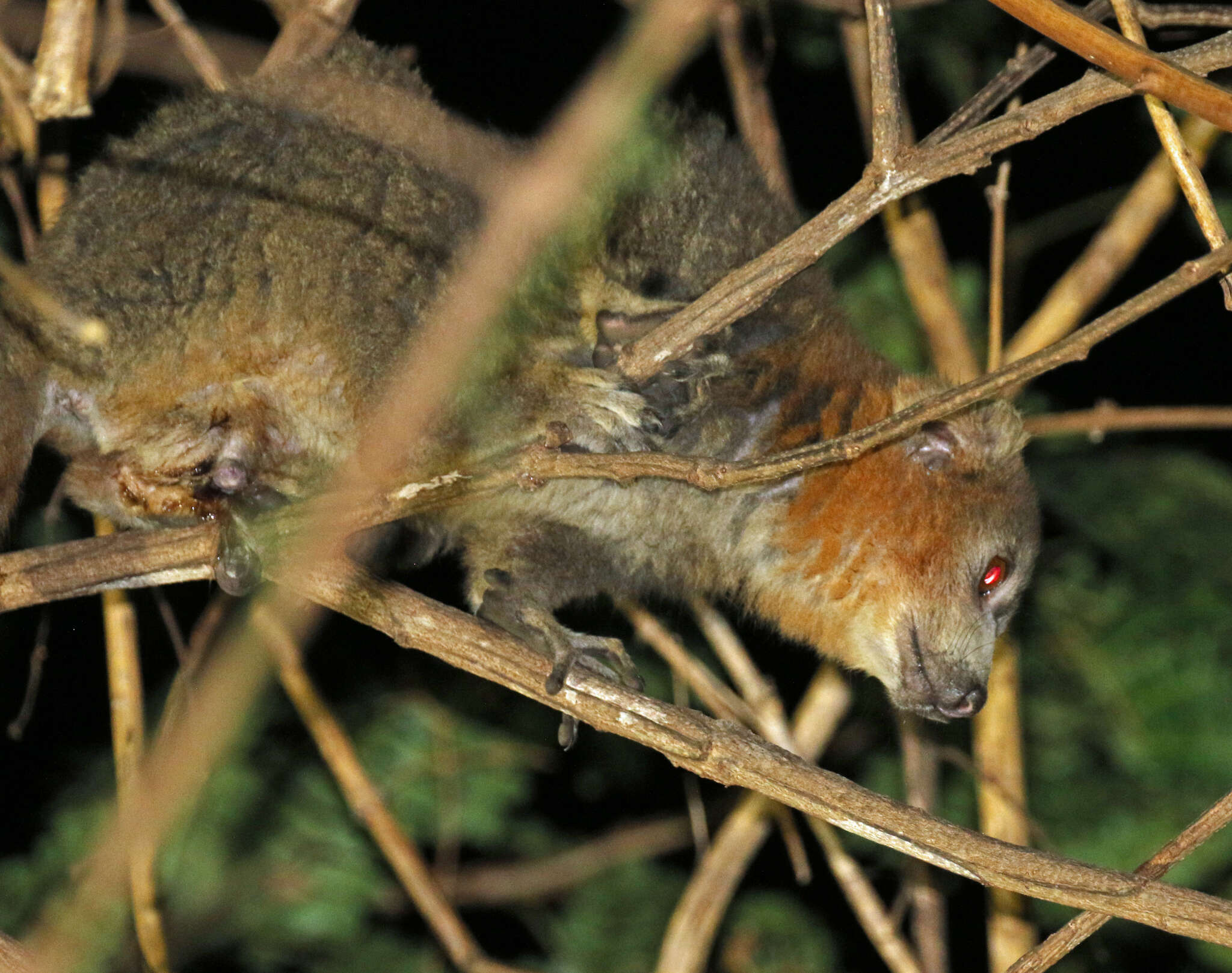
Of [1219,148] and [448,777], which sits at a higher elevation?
[1219,148]

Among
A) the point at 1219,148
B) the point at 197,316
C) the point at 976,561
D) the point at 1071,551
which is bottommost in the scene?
the point at 197,316

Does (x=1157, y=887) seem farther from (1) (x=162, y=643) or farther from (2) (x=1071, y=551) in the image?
(1) (x=162, y=643)

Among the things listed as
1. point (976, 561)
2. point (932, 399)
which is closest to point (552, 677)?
point (932, 399)

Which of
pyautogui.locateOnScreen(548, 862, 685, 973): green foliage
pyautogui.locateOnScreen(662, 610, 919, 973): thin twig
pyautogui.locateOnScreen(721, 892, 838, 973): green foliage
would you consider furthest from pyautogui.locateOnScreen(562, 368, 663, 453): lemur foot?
pyautogui.locateOnScreen(721, 892, 838, 973): green foliage

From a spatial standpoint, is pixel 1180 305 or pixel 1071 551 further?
pixel 1180 305

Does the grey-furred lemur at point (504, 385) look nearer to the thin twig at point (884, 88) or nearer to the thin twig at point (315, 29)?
the thin twig at point (315, 29)

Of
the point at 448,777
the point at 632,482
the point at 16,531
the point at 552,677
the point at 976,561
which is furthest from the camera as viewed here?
the point at 448,777
